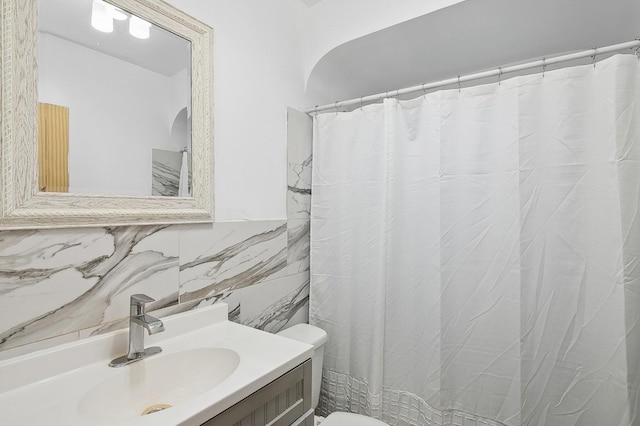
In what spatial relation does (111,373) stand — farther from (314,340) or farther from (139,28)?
(139,28)

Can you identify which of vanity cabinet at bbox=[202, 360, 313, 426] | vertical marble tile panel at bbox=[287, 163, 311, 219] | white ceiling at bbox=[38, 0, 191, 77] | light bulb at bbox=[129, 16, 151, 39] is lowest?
vanity cabinet at bbox=[202, 360, 313, 426]

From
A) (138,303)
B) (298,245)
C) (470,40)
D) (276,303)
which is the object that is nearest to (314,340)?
(276,303)

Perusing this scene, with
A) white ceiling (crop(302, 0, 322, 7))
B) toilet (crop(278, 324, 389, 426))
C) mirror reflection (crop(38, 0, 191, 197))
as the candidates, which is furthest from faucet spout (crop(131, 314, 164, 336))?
white ceiling (crop(302, 0, 322, 7))

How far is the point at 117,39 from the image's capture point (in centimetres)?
105

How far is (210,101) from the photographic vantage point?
4.14 feet

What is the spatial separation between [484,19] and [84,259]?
1.82 meters

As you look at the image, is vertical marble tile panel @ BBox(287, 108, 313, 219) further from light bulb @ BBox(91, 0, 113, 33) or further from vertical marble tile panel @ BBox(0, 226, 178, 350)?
light bulb @ BBox(91, 0, 113, 33)

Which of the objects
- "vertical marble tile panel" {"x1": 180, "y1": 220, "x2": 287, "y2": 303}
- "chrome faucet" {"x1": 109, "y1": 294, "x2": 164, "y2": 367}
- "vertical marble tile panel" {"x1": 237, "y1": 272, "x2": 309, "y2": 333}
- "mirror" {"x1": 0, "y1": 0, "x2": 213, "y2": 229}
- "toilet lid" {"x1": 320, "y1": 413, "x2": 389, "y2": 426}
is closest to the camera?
"mirror" {"x1": 0, "y1": 0, "x2": 213, "y2": 229}

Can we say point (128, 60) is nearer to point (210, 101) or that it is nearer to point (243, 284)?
point (210, 101)

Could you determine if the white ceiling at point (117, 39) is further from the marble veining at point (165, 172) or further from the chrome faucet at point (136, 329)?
the chrome faucet at point (136, 329)

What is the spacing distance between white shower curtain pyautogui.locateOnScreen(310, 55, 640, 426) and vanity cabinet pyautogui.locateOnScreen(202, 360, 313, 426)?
65 centimetres

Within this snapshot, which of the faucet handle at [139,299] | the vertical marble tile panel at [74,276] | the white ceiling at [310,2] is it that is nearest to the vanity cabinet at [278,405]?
the faucet handle at [139,299]

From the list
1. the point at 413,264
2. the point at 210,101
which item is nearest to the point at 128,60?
the point at 210,101

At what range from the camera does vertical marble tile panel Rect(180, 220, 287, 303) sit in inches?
48.0
